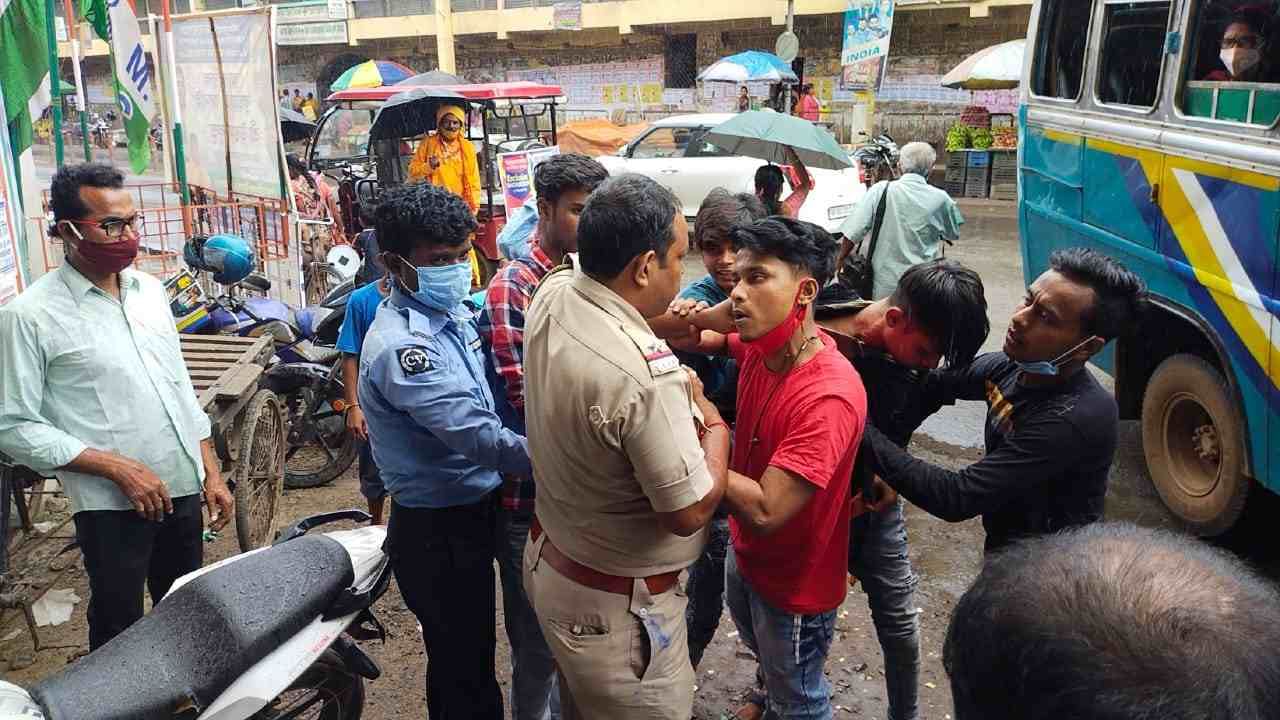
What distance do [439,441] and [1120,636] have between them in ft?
6.06

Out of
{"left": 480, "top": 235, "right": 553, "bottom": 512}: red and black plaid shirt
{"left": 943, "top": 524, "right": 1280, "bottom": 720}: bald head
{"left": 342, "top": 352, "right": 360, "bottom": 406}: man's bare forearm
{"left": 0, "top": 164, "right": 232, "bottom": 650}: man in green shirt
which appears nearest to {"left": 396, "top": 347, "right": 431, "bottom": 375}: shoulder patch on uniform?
{"left": 480, "top": 235, "right": 553, "bottom": 512}: red and black plaid shirt

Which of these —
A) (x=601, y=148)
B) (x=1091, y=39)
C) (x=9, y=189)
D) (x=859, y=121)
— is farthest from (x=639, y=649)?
(x=859, y=121)

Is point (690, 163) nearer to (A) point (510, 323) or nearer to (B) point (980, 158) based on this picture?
(B) point (980, 158)

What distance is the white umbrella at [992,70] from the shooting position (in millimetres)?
12312

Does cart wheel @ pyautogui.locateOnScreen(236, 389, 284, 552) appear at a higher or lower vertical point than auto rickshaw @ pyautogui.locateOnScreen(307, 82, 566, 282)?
lower

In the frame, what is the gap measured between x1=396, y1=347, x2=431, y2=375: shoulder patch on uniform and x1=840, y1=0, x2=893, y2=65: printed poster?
13216 mm

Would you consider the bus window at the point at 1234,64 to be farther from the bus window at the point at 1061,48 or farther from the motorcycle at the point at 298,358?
the motorcycle at the point at 298,358

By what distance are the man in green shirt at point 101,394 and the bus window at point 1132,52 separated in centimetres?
442

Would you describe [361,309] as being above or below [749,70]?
below

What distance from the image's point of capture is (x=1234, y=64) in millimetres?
3697

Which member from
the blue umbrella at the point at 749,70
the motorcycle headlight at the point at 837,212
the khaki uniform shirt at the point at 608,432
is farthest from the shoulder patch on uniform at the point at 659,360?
the blue umbrella at the point at 749,70

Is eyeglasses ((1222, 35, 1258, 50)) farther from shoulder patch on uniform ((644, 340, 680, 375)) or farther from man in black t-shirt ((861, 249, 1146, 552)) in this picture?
shoulder patch on uniform ((644, 340, 680, 375))

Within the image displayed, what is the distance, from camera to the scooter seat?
192 centimetres

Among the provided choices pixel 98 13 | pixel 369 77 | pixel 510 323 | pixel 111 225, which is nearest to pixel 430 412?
pixel 510 323
